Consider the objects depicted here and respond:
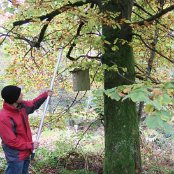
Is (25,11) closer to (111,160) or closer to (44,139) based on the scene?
(111,160)

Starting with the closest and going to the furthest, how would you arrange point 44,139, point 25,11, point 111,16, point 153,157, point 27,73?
point 111,16 → point 25,11 → point 27,73 → point 153,157 → point 44,139

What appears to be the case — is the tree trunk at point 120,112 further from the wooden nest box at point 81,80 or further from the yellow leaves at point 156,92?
the yellow leaves at point 156,92

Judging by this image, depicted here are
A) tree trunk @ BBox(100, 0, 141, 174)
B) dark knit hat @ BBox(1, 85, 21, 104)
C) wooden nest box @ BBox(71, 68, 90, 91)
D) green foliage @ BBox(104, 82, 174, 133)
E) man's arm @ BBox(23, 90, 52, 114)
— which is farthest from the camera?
wooden nest box @ BBox(71, 68, 90, 91)

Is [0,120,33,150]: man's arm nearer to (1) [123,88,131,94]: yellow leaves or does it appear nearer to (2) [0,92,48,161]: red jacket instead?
(2) [0,92,48,161]: red jacket

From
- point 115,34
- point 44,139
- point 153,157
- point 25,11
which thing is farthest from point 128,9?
point 44,139

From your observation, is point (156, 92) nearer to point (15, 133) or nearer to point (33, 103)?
point (15, 133)

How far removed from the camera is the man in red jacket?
3670 millimetres

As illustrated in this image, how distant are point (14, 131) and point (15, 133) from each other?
0.04m

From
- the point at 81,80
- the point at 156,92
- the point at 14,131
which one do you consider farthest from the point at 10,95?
the point at 156,92

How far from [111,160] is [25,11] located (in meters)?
2.55

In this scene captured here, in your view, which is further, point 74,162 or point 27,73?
point 27,73

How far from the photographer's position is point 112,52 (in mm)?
4637

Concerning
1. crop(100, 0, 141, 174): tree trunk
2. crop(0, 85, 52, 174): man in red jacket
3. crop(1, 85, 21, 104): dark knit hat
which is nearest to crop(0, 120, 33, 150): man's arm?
crop(0, 85, 52, 174): man in red jacket

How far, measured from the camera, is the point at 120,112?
15.2 ft
